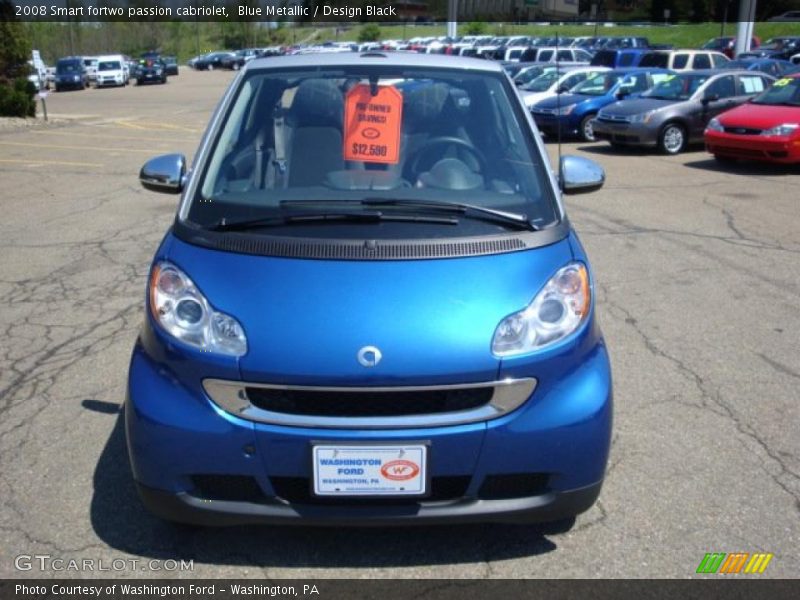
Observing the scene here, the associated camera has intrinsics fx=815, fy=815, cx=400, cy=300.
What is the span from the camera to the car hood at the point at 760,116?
1291 cm

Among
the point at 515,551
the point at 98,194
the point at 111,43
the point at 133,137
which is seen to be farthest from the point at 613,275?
the point at 111,43

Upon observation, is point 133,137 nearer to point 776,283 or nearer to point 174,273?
point 776,283

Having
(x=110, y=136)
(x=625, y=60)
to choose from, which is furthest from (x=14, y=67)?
(x=625, y=60)

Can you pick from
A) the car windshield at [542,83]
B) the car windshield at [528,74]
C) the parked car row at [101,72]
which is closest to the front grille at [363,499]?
the car windshield at [542,83]

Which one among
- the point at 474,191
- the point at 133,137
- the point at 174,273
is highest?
the point at 474,191

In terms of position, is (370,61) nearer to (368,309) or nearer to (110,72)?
(368,309)

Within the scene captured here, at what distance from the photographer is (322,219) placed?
317 centimetres

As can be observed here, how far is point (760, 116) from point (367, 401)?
1247 cm

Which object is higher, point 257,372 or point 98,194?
point 257,372

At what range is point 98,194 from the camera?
37.1 ft

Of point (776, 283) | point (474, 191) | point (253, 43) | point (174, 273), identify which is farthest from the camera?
point (253, 43)

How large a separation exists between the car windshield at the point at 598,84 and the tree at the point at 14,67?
49.8 ft

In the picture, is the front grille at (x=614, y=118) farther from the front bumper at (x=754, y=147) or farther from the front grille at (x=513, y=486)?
the front grille at (x=513, y=486)

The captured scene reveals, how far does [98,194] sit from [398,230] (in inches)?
365
